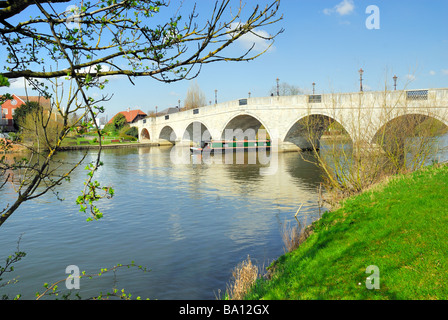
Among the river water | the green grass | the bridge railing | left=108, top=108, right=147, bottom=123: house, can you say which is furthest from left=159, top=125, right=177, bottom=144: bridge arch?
the green grass

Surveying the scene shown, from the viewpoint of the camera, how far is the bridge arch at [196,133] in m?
62.2

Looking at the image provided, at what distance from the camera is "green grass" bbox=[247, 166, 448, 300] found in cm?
548

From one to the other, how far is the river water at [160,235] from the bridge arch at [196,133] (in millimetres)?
40131

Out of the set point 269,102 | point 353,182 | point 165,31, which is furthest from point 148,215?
point 269,102

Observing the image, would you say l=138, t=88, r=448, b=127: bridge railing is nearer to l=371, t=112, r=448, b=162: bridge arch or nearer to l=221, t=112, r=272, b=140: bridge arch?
l=221, t=112, r=272, b=140: bridge arch

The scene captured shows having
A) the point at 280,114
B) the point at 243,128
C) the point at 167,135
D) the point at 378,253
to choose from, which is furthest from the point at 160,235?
the point at 167,135

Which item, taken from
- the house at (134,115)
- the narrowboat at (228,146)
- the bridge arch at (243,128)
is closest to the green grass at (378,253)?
the narrowboat at (228,146)

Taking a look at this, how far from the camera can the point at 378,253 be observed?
6586 mm

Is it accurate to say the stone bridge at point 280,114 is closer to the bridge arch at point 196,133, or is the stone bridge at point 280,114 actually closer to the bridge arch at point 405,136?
the bridge arch at point 196,133

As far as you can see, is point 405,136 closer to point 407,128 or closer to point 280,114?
point 407,128

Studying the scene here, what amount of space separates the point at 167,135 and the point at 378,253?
68571 mm

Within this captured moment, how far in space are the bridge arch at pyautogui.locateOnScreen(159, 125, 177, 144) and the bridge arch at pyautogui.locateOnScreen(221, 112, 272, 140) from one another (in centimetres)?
1926

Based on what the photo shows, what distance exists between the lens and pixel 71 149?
5284cm
